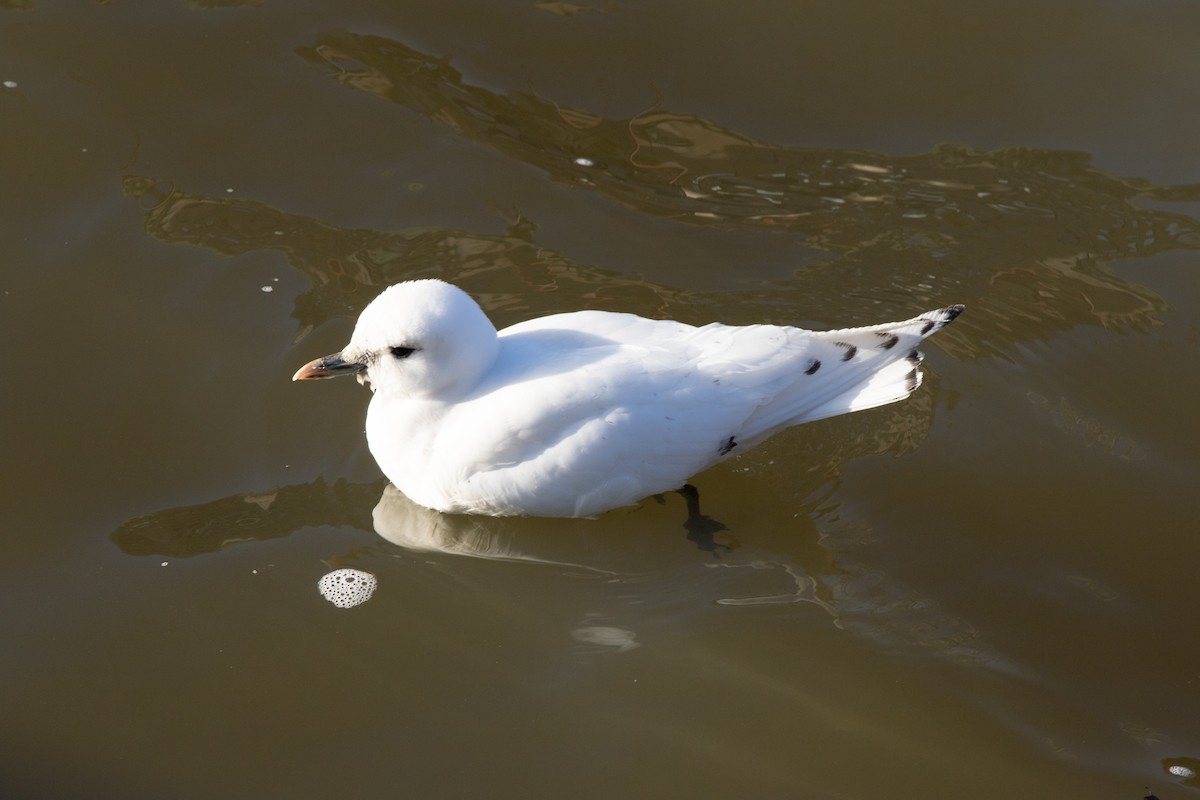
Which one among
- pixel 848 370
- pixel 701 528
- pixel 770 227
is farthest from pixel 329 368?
pixel 770 227

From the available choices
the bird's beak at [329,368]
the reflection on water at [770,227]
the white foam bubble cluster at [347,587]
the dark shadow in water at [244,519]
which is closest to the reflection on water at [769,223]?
the reflection on water at [770,227]

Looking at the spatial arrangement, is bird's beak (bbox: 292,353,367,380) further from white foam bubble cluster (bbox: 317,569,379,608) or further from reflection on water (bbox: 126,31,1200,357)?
reflection on water (bbox: 126,31,1200,357)

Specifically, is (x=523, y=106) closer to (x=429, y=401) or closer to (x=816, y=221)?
(x=816, y=221)

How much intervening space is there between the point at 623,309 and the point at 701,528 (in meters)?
→ 1.38

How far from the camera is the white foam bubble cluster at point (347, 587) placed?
4625 mm

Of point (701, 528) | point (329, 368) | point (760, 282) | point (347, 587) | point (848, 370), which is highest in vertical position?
point (760, 282)

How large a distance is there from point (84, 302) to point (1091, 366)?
15.4ft

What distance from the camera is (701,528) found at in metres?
5.07

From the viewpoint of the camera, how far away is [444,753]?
13.4 ft

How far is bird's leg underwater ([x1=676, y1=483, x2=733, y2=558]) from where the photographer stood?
4977mm

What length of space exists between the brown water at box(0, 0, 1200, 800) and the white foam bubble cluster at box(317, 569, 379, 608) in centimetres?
6

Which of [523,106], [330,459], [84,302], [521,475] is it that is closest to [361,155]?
[523,106]

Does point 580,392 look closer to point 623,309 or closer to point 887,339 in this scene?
point 887,339

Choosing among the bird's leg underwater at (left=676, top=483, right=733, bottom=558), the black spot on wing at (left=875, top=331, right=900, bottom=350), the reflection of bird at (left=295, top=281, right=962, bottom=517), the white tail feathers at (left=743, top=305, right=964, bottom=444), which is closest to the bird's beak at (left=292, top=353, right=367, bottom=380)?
the reflection of bird at (left=295, top=281, right=962, bottom=517)
